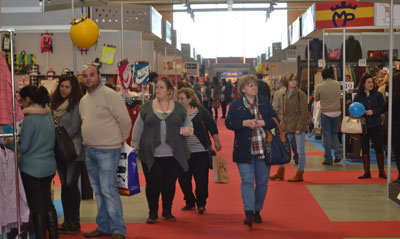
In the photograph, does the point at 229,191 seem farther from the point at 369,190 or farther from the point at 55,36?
the point at 55,36

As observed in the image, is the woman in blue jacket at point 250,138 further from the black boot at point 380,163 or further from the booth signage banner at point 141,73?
the booth signage banner at point 141,73

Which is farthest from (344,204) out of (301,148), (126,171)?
(126,171)

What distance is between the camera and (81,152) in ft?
16.6

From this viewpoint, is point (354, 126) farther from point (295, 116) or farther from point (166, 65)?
point (166, 65)

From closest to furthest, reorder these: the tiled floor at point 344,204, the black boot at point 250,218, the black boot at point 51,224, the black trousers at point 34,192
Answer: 1. the black trousers at point 34,192
2. the black boot at point 51,224
3. the black boot at point 250,218
4. the tiled floor at point 344,204

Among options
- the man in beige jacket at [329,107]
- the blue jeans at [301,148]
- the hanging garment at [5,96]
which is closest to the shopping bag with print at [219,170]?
the blue jeans at [301,148]

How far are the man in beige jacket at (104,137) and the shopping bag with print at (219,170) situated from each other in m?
1.39

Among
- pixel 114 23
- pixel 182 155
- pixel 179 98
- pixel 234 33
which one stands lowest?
pixel 182 155

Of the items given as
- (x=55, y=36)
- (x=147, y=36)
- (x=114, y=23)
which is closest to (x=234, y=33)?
(x=55, y=36)

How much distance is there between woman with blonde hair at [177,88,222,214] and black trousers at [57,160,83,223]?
132 cm

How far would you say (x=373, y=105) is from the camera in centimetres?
791

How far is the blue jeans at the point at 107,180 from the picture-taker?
4.85m

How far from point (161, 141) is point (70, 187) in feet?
3.12

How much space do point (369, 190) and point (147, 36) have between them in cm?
661
